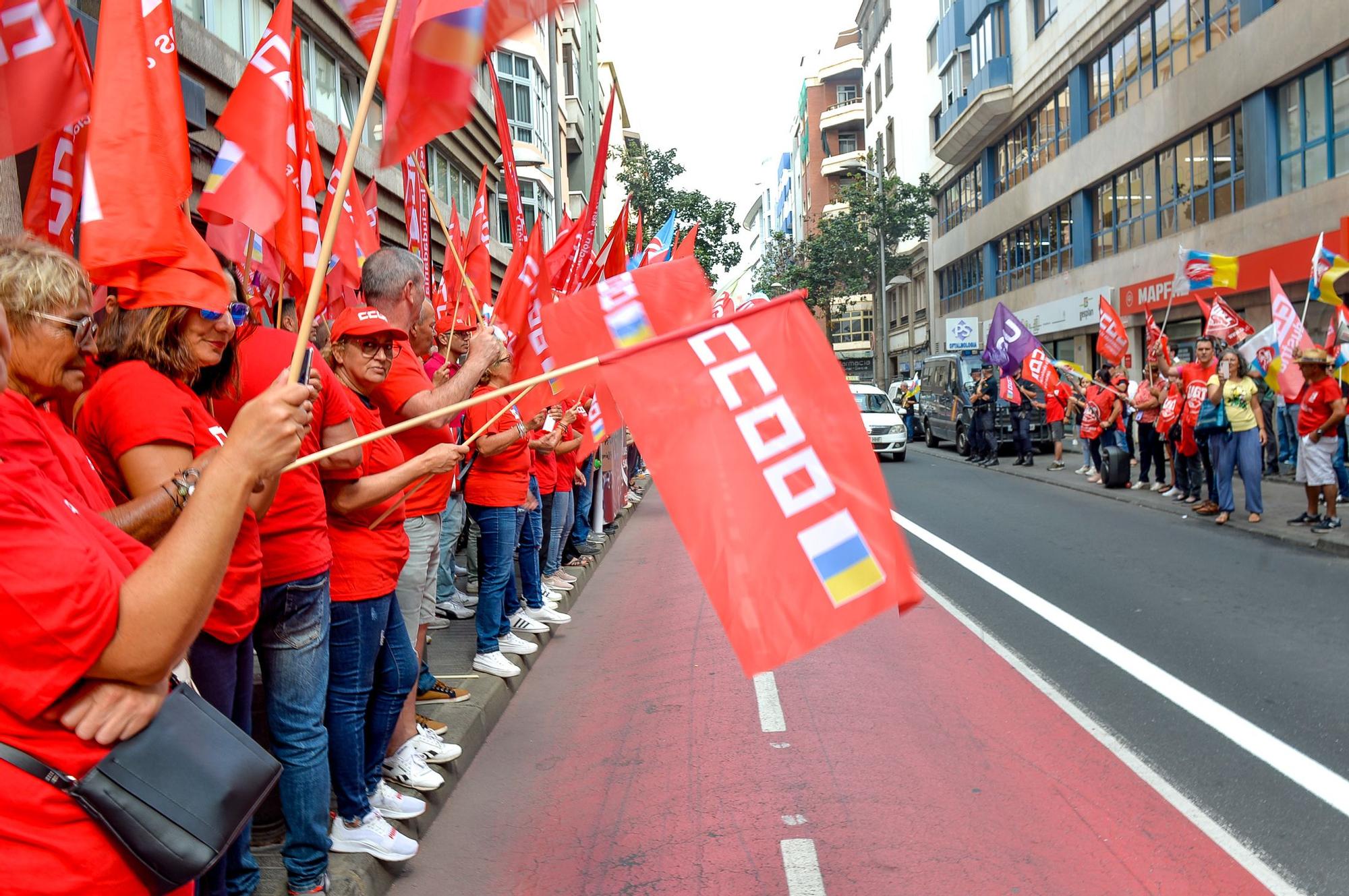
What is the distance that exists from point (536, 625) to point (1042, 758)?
3.93 m

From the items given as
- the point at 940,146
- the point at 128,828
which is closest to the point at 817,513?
the point at 128,828

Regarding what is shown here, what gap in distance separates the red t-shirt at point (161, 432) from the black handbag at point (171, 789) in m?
0.70

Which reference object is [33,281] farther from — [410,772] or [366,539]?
[410,772]

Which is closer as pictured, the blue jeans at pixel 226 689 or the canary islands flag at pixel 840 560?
the canary islands flag at pixel 840 560

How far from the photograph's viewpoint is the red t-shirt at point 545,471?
8531 millimetres

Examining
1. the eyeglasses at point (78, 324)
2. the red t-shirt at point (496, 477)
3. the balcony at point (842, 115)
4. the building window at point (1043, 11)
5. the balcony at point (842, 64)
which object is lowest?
the red t-shirt at point (496, 477)

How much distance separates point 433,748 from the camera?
16.3ft

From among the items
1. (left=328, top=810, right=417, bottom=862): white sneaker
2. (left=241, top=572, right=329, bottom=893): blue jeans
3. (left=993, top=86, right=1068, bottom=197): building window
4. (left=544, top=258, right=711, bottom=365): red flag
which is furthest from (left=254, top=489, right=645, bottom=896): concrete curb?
(left=993, top=86, right=1068, bottom=197): building window

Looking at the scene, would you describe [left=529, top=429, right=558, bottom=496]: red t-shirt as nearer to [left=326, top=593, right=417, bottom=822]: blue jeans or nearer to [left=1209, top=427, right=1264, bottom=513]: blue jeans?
[left=326, top=593, right=417, bottom=822]: blue jeans

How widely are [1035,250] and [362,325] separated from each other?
117ft

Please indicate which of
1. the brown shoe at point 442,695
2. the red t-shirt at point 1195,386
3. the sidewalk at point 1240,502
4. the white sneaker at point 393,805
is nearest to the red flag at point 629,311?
the white sneaker at point 393,805

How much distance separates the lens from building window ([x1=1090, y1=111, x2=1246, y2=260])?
23.1 meters

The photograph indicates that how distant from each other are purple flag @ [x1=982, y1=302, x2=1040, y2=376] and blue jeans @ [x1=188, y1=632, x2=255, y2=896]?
19081 millimetres

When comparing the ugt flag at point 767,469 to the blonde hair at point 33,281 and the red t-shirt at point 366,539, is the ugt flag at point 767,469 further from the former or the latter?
the red t-shirt at point 366,539
